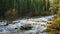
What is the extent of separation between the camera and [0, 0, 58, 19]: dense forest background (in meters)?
11.5

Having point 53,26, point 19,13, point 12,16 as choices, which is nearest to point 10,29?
point 53,26

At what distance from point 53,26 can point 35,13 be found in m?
4.50

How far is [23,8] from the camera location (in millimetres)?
12469

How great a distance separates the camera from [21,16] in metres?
11.8

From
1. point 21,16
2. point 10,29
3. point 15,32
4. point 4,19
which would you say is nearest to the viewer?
point 15,32

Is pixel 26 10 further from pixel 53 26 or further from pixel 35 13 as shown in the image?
pixel 53 26

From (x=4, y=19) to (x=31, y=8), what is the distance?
82.4 inches

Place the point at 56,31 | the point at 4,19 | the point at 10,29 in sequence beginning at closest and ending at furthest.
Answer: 1. the point at 56,31
2. the point at 10,29
3. the point at 4,19

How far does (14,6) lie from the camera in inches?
484

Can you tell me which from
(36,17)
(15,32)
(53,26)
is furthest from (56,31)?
(36,17)

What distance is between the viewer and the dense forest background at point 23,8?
11538 millimetres

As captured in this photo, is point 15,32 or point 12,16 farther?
point 12,16

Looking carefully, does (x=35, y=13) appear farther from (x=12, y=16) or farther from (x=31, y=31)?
(x=31, y=31)

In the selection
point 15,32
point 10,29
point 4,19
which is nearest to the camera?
point 15,32
